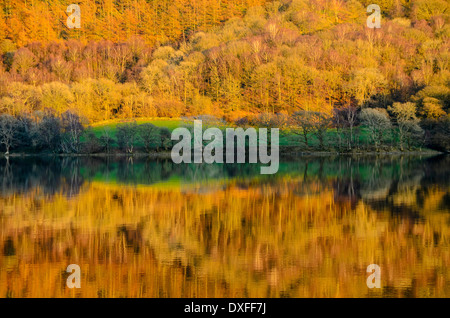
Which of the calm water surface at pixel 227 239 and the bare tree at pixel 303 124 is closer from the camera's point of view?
the calm water surface at pixel 227 239

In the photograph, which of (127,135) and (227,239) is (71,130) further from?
(227,239)

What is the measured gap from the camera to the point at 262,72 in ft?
250

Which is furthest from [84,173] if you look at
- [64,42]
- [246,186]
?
[64,42]

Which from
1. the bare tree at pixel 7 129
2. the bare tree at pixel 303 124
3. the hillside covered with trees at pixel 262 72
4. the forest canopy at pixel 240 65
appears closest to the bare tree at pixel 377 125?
the hillside covered with trees at pixel 262 72

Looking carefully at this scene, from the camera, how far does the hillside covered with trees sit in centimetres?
6681

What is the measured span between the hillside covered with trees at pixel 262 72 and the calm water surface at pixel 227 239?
124ft

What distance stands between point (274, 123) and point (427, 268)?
54.6 m

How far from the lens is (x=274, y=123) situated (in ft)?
219

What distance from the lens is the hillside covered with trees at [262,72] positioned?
66.8 metres

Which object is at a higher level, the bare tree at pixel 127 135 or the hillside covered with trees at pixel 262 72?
the hillside covered with trees at pixel 262 72

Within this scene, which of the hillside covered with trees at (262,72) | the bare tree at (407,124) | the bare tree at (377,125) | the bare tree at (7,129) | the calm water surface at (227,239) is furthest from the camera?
the hillside covered with trees at (262,72)

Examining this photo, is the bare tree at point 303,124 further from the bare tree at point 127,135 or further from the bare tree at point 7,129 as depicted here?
the bare tree at point 7,129

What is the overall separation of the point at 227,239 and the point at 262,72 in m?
62.3
